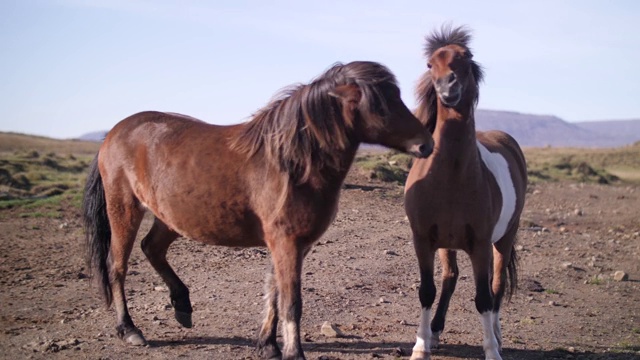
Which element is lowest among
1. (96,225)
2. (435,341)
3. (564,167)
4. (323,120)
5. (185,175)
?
(564,167)

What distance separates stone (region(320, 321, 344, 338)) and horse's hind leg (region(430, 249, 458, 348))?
0.86 m

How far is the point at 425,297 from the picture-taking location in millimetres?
5879

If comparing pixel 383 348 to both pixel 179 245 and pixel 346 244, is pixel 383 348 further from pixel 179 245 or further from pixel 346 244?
pixel 179 245

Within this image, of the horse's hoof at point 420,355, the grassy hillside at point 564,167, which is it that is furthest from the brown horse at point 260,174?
the grassy hillside at point 564,167

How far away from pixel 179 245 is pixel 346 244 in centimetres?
250

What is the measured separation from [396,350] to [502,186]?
1781 mm

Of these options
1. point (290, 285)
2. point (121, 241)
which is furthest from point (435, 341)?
point (121, 241)

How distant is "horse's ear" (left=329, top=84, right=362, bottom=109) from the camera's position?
5.07m

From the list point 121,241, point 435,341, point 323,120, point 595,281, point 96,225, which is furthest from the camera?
point 595,281

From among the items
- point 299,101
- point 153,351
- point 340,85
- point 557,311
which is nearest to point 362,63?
point 340,85

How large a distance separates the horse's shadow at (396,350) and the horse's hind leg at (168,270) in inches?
9.9

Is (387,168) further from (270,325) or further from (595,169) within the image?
(595,169)

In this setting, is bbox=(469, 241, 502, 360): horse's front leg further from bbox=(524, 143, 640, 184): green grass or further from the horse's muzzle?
bbox=(524, 143, 640, 184): green grass

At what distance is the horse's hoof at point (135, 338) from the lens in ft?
19.7
